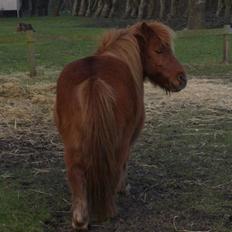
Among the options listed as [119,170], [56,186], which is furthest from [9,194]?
[119,170]

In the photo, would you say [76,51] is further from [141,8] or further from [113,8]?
[113,8]

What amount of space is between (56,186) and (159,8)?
29998mm

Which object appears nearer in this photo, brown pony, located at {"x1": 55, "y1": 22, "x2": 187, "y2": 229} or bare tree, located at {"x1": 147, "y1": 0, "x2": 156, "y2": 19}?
brown pony, located at {"x1": 55, "y1": 22, "x2": 187, "y2": 229}

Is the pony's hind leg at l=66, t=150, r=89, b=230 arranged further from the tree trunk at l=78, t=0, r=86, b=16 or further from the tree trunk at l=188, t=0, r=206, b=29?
the tree trunk at l=78, t=0, r=86, b=16

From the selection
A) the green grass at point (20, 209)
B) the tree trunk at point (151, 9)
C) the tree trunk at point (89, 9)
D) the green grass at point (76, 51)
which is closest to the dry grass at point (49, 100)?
the green grass at point (20, 209)

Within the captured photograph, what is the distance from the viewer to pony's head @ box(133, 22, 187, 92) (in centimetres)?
511

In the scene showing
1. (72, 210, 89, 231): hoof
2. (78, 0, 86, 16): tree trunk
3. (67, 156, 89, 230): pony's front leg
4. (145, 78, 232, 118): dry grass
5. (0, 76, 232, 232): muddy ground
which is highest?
(67, 156, 89, 230): pony's front leg

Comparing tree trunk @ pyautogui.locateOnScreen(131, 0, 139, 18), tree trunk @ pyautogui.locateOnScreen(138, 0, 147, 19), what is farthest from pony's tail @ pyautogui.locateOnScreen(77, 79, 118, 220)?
tree trunk @ pyautogui.locateOnScreen(131, 0, 139, 18)

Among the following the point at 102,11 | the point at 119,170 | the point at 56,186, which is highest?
the point at 119,170

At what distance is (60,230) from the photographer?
14.6 ft

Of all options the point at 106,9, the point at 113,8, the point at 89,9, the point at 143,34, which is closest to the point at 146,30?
the point at 143,34

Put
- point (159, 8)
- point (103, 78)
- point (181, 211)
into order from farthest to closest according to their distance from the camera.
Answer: point (159, 8)
point (181, 211)
point (103, 78)

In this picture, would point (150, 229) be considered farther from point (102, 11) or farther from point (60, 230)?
point (102, 11)

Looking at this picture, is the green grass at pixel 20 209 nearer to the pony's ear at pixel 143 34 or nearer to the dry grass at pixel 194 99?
the pony's ear at pixel 143 34
